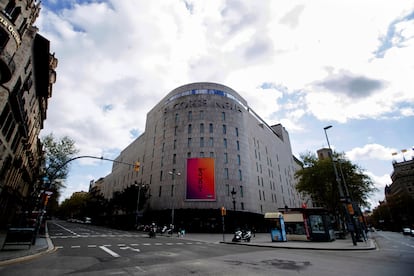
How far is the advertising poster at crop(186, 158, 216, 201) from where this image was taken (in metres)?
38.7

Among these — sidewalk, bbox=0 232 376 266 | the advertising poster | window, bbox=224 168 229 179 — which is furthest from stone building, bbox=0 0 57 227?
window, bbox=224 168 229 179

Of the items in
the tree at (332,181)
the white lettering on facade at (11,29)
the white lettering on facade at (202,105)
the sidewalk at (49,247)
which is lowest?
the sidewalk at (49,247)

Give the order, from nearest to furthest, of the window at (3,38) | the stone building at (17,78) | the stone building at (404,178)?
the window at (3,38)
the stone building at (17,78)
the stone building at (404,178)

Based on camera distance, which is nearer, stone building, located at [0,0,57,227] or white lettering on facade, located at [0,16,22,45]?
white lettering on facade, located at [0,16,22,45]

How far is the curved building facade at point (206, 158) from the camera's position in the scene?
39.5m

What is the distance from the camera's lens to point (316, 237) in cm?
2047

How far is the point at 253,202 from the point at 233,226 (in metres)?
7.30

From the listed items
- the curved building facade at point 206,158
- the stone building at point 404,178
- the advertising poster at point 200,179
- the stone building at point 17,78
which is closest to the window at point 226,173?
the curved building facade at point 206,158

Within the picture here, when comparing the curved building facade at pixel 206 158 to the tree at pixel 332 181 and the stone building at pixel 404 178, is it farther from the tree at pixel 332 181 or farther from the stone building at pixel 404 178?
the stone building at pixel 404 178

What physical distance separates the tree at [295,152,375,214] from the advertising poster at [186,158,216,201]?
17.1m

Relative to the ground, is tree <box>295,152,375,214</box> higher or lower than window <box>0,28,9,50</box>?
lower

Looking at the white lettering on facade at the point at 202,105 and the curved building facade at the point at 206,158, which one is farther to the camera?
the white lettering on facade at the point at 202,105

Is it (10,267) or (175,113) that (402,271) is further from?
(175,113)

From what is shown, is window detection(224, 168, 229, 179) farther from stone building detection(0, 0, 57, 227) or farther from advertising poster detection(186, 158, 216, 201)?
stone building detection(0, 0, 57, 227)
